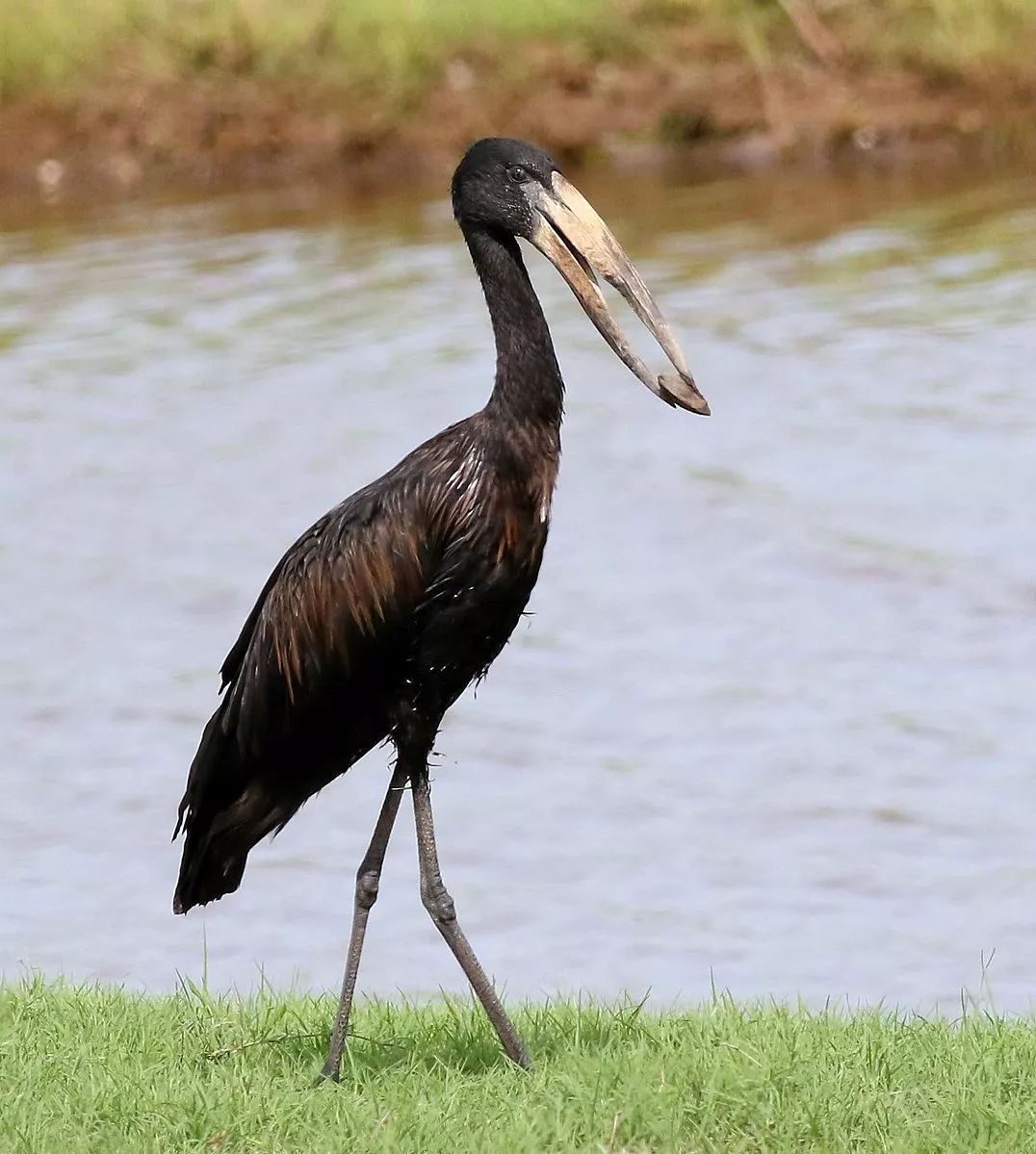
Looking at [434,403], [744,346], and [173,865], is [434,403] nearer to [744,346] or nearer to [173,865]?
[744,346]

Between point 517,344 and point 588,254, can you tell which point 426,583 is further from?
point 588,254

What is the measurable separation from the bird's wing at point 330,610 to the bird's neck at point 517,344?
309 millimetres

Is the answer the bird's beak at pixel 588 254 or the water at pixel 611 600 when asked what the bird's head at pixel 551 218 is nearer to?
the bird's beak at pixel 588 254

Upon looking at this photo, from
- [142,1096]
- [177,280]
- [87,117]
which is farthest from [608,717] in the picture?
[87,117]

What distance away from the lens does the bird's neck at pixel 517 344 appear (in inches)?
209

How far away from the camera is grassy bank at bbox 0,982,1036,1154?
479cm

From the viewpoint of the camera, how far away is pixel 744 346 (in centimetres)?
1450

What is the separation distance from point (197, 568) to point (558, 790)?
10.9ft

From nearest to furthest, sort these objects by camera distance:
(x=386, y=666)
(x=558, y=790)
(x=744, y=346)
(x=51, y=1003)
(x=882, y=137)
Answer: (x=386, y=666), (x=51, y=1003), (x=558, y=790), (x=744, y=346), (x=882, y=137)

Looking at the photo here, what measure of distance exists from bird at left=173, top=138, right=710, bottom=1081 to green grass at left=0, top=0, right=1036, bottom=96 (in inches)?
600

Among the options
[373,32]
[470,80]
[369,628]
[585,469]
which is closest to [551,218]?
[369,628]

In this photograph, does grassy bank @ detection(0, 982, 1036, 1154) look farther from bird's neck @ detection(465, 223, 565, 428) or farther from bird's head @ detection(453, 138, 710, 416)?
bird's head @ detection(453, 138, 710, 416)

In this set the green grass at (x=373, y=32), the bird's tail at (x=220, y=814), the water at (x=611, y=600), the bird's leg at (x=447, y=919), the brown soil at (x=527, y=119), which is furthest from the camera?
the green grass at (x=373, y=32)

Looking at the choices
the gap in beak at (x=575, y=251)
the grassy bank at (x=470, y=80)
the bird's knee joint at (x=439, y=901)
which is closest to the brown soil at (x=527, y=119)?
the grassy bank at (x=470, y=80)
